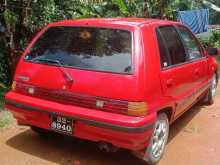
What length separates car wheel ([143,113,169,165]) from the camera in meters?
4.67

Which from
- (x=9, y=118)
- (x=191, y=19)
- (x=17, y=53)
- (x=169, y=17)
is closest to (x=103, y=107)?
(x=9, y=118)

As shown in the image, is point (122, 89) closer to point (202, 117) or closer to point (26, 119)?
point (26, 119)

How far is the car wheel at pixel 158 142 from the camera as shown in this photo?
467 cm

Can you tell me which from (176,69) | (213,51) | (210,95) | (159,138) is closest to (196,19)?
(210,95)

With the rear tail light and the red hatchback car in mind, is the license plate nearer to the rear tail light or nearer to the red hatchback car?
the red hatchback car

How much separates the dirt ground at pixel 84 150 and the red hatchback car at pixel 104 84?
329 mm


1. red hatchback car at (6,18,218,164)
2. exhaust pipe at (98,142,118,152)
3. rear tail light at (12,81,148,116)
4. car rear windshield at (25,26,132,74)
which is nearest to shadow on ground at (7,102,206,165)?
exhaust pipe at (98,142,118,152)

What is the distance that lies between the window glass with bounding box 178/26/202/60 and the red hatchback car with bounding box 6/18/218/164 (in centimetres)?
77

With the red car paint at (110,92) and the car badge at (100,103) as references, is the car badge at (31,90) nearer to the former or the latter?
the red car paint at (110,92)

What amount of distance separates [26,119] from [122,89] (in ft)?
4.40

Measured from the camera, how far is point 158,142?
16.2 ft

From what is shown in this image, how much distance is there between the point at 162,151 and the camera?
504cm

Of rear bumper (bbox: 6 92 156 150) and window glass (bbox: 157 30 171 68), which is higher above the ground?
window glass (bbox: 157 30 171 68)

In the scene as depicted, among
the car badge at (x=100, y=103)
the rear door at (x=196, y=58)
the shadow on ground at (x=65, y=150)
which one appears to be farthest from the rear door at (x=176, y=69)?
the shadow on ground at (x=65, y=150)
